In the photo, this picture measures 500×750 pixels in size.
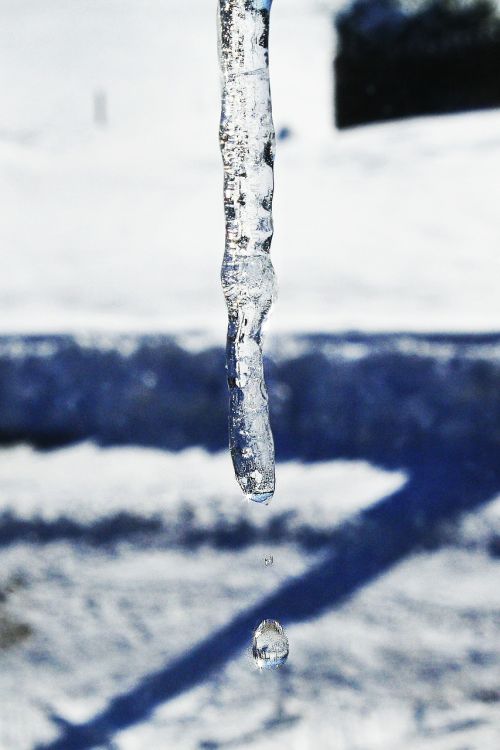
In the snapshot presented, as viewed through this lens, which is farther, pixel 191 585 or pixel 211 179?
pixel 211 179

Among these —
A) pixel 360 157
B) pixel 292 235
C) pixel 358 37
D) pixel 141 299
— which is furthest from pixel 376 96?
pixel 141 299

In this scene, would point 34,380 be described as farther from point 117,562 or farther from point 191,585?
point 191,585

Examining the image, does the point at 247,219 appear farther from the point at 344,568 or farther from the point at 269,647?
the point at 344,568

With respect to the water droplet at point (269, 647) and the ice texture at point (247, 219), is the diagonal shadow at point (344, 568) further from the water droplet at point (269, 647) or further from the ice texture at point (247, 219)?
the ice texture at point (247, 219)

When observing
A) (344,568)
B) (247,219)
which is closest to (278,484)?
(344,568)

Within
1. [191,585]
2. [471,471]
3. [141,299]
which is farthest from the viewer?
[141,299]

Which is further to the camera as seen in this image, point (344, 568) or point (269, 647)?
point (344, 568)

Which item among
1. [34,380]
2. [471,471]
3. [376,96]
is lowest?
[471,471]
